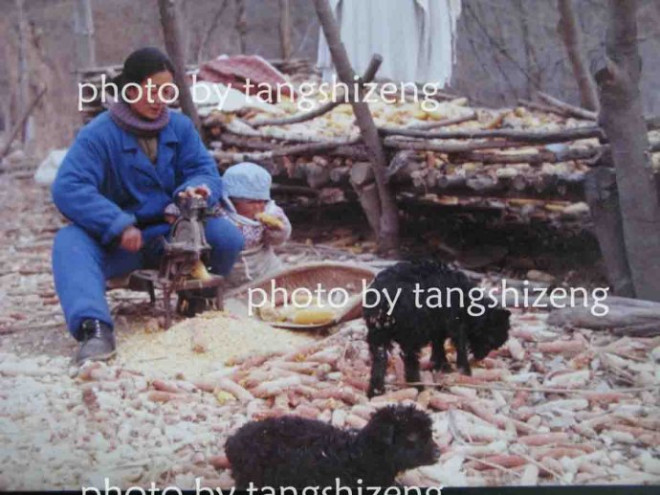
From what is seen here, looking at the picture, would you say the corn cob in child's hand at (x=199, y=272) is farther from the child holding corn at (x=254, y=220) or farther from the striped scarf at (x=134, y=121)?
the striped scarf at (x=134, y=121)

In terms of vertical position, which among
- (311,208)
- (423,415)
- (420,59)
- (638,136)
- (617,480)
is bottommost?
(617,480)

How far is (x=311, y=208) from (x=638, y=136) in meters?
1.13

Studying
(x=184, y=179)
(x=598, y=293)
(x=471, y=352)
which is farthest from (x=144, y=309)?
(x=598, y=293)

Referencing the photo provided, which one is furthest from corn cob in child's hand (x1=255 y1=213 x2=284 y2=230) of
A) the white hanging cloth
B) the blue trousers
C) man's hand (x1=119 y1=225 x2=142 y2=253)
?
the white hanging cloth

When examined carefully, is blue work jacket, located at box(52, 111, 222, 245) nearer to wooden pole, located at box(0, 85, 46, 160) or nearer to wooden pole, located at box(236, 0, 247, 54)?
wooden pole, located at box(0, 85, 46, 160)

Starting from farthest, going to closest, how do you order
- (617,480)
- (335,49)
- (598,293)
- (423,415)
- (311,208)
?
1. (311,208)
2. (335,49)
3. (598,293)
4. (617,480)
5. (423,415)

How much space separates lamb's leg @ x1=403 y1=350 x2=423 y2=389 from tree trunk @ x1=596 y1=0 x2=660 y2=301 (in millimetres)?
765

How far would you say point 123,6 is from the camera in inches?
119

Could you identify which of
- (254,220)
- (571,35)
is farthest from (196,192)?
(571,35)

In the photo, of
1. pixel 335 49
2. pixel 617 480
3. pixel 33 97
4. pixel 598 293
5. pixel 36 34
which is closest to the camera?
pixel 617 480

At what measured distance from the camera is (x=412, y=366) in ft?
8.31

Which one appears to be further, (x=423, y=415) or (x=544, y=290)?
(x=544, y=290)

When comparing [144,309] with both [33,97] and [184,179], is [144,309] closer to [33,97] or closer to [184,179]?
[184,179]

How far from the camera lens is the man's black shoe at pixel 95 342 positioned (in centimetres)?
292
